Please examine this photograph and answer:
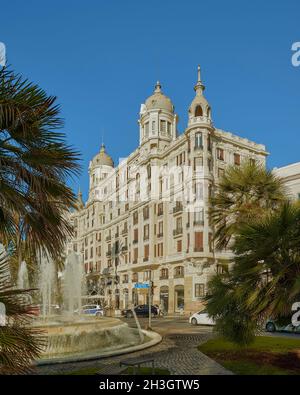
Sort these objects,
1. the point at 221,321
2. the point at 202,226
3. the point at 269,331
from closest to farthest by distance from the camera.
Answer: the point at 221,321 < the point at 269,331 < the point at 202,226

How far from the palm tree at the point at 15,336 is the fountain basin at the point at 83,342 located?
8.43 meters

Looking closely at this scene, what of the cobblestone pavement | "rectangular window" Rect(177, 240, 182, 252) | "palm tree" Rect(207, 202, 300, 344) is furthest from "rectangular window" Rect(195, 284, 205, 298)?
"palm tree" Rect(207, 202, 300, 344)

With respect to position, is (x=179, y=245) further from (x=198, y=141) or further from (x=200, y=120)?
(x=200, y=120)

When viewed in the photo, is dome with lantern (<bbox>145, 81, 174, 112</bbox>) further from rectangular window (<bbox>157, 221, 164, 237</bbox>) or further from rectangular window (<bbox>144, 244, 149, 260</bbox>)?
rectangular window (<bbox>144, 244, 149, 260</bbox>)

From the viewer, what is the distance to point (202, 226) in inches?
1901

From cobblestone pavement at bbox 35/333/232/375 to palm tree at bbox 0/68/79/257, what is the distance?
683cm

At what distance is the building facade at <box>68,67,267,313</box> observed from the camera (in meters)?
49.0

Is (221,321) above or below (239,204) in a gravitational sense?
below

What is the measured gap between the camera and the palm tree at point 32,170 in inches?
243

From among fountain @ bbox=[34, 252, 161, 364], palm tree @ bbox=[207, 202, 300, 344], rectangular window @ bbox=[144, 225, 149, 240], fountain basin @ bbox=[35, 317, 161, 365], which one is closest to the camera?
palm tree @ bbox=[207, 202, 300, 344]

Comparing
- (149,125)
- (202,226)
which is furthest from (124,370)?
(149,125)

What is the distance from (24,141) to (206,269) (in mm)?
44017

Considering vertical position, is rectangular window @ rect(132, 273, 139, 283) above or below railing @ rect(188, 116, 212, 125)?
below
